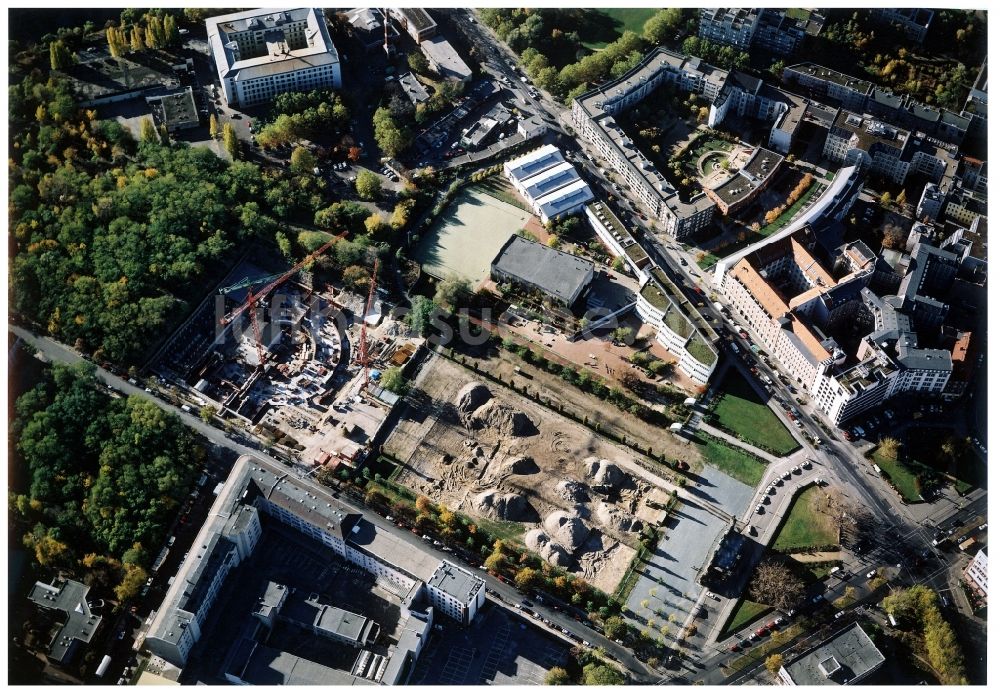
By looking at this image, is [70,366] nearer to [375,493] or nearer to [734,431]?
[375,493]

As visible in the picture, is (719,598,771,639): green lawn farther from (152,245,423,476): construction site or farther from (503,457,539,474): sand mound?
(152,245,423,476): construction site

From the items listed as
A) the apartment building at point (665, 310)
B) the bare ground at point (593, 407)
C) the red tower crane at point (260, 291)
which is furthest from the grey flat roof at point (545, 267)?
the red tower crane at point (260, 291)

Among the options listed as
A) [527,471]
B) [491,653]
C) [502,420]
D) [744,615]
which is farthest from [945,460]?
[491,653]

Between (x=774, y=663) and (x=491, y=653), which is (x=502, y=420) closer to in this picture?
(x=491, y=653)

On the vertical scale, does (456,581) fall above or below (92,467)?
above

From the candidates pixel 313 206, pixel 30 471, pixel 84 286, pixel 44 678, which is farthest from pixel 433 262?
pixel 44 678
